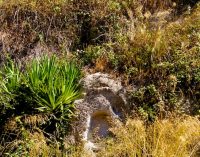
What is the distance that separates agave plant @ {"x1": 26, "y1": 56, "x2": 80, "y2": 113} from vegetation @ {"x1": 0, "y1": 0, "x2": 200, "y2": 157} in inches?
0.7

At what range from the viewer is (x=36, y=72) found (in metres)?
8.92

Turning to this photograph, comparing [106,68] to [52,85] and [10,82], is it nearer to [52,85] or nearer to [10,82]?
[52,85]

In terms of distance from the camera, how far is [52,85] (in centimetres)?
871

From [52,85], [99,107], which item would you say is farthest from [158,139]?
[52,85]

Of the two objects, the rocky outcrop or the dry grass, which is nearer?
the dry grass

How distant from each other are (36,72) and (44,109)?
2.33 ft

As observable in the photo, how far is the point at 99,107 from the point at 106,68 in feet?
3.16

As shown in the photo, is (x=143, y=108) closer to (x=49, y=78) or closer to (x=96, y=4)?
(x=49, y=78)

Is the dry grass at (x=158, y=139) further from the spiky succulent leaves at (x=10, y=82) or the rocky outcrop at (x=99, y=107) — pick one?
the spiky succulent leaves at (x=10, y=82)

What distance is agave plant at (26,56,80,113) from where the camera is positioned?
8.72 metres

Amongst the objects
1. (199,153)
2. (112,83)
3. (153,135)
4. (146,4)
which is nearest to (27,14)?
(146,4)

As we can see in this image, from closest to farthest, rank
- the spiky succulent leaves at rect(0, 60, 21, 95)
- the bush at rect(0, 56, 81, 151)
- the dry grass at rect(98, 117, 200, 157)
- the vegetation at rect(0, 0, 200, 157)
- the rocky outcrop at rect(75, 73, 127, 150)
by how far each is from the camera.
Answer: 1. the dry grass at rect(98, 117, 200, 157)
2. the vegetation at rect(0, 0, 200, 157)
3. the bush at rect(0, 56, 81, 151)
4. the rocky outcrop at rect(75, 73, 127, 150)
5. the spiky succulent leaves at rect(0, 60, 21, 95)

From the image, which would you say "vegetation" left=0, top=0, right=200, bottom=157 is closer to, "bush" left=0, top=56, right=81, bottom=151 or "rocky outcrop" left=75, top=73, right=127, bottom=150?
"bush" left=0, top=56, right=81, bottom=151

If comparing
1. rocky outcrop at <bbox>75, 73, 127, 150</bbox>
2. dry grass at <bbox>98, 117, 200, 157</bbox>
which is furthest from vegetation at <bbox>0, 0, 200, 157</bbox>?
rocky outcrop at <bbox>75, 73, 127, 150</bbox>
